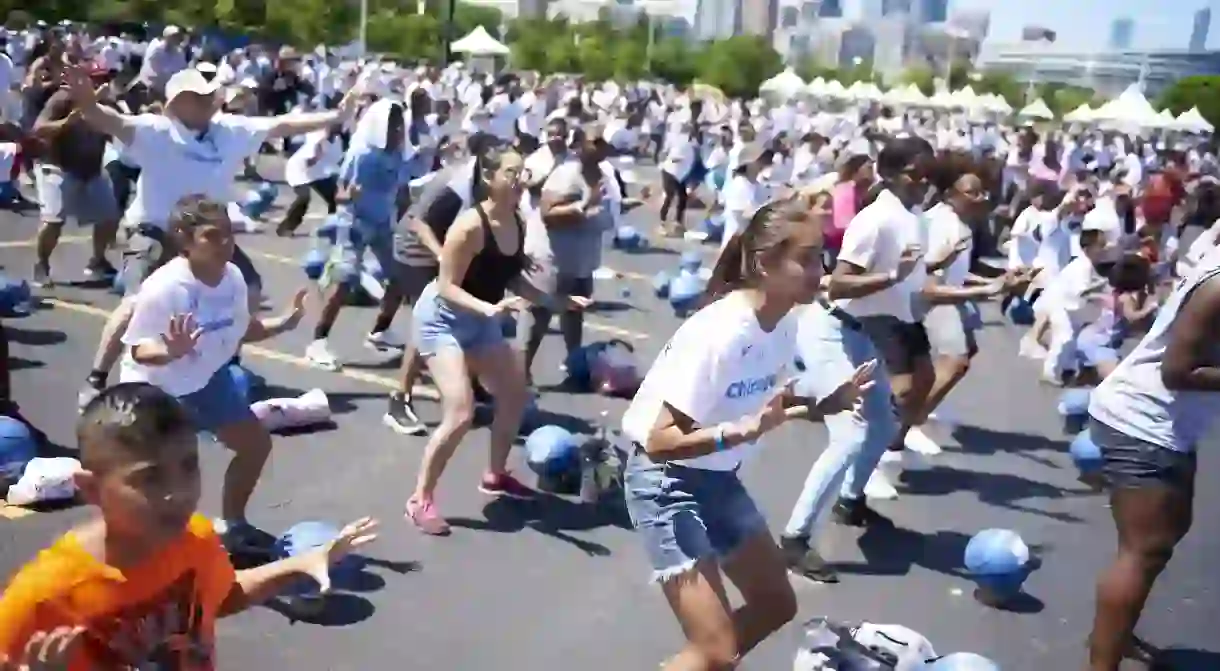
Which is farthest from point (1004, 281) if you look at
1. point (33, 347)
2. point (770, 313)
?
point (33, 347)

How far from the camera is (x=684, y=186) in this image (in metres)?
19.4

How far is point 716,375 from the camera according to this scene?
356 centimetres

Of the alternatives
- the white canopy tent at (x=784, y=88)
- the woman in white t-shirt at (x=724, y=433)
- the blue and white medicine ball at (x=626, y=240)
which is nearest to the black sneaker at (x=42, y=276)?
the blue and white medicine ball at (x=626, y=240)

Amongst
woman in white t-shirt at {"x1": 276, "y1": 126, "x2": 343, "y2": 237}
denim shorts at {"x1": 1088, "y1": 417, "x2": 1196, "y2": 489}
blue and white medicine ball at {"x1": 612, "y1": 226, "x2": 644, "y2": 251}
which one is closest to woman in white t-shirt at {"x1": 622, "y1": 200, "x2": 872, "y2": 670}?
denim shorts at {"x1": 1088, "y1": 417, "x2": 1196, "y2": 489}

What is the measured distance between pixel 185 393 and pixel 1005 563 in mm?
3488

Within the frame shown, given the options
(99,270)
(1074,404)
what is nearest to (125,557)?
(1074,404)

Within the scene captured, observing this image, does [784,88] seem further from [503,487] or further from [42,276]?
[503,487]

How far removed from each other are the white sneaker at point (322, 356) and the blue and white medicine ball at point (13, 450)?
3.00 metres

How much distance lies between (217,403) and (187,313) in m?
0.46

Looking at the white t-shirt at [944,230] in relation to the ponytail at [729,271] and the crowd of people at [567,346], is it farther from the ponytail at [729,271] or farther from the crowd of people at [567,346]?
the ponytail at [729,271]

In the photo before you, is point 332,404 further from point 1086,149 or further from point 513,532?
point 1086,149

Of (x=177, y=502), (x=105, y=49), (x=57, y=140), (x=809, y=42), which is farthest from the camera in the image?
(x=809, y=42)

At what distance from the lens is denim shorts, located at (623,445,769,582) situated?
3658mm

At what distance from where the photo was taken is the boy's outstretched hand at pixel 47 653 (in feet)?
7.54
